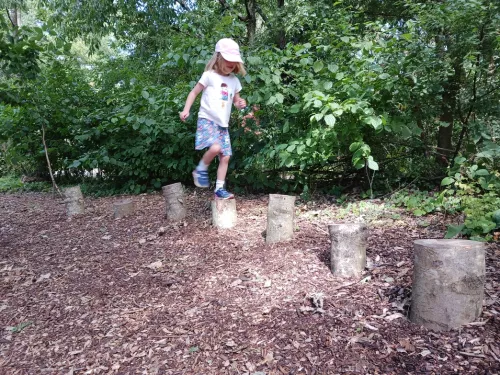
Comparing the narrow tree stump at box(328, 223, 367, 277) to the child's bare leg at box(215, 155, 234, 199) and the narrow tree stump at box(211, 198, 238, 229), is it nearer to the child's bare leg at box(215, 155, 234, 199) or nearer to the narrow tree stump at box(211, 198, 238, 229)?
the narrow tree stump at box(211, 198, 238, 229)

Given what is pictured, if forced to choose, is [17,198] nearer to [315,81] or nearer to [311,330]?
[315,81]

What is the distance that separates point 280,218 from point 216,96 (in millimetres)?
1316

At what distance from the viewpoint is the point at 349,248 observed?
2324 mm

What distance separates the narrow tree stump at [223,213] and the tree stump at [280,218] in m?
0.59

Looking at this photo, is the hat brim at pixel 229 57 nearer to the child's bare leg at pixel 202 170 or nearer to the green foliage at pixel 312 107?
the green foliage at pixel 312 107

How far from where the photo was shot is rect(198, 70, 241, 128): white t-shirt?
332 cm

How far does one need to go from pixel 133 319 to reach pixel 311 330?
110 cm

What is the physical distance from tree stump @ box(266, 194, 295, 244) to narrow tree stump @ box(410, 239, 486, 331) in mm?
1262

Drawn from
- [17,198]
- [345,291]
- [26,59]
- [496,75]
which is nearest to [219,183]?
[345,291]

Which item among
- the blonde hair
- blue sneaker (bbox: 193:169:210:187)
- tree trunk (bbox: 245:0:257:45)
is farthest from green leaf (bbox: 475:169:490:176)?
tree trunk (bbox: 245:0:257:45)

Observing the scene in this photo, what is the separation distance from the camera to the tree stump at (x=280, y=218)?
292 centimetres

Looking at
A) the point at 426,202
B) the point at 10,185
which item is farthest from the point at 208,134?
the point at 10,185

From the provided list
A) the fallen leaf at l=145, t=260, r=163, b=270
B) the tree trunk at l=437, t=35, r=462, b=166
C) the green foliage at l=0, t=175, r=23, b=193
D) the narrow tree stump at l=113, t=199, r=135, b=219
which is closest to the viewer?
the fallen leaf at l=145, t=260, r=163, b=270

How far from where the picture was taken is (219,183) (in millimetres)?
3557
